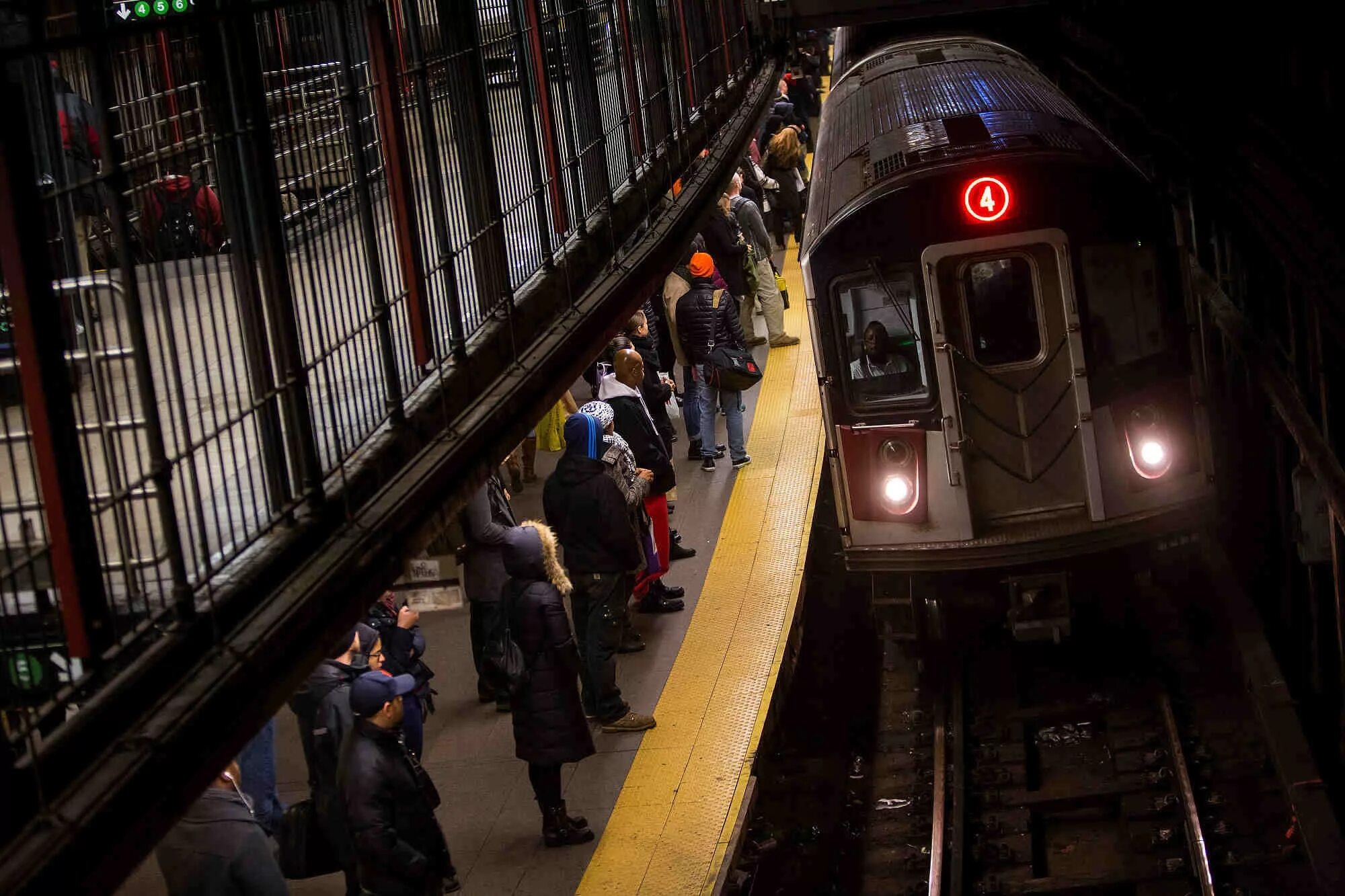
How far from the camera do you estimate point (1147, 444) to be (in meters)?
9.23

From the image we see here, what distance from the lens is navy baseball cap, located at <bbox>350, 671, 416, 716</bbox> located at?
20.6 feet

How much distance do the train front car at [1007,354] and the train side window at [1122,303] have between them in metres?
0.01

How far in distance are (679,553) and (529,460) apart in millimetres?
1750

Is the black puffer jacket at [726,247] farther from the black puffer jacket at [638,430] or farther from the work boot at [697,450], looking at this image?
the black puffer jacket at [638,430]

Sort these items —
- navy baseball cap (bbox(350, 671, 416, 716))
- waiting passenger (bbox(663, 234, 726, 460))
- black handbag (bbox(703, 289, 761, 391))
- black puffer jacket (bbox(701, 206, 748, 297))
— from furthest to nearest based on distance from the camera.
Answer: black puffer jacket (bbox(701, 206, 748, 297)) < waiting passenger (bbox(663, 234, 726, 460)) < black handbag (bbox(703, 289, 761, 391)) < navy baseball cap (bbox(350, 671, 416, 716))

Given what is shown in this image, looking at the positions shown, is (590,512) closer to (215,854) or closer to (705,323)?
(215,854)

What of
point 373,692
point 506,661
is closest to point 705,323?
point 506,661

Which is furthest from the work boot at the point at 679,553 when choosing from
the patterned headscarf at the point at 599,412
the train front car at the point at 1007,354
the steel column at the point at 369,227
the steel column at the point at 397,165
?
the steel column at the point at 369,227

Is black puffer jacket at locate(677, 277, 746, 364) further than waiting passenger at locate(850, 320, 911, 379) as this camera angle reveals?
Yes

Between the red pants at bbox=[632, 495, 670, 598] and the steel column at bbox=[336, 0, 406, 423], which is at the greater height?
the steel column at bbox=[336, 0, 406, 423]

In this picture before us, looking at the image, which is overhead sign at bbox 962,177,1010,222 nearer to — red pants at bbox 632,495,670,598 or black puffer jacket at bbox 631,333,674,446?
red pants at bbox 632,495,670,598

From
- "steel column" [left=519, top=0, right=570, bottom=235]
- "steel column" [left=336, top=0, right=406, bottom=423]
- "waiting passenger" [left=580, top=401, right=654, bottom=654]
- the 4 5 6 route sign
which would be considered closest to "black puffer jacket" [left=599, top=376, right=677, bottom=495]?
"waiting passenger" [left=580, top=401, right=654, bottom=654]

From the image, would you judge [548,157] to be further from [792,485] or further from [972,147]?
[792,485]

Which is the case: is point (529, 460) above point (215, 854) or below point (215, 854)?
below
